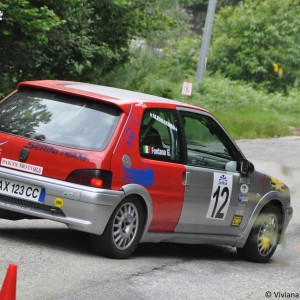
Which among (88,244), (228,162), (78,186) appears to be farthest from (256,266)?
(78,186)

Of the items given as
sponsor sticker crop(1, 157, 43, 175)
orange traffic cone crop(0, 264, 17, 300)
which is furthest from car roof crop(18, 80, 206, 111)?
orange traffic cone crop(0, 264, 17, 300)

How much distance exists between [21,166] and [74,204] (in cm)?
66

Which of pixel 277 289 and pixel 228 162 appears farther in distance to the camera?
pixel 228 162

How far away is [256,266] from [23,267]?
305 cm

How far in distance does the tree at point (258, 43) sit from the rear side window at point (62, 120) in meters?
30.4

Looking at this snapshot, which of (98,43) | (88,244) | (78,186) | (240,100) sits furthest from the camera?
(240,100)

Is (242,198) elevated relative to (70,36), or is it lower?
lower

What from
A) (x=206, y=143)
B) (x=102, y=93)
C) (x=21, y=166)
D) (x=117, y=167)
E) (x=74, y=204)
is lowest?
(x=74, y=204)

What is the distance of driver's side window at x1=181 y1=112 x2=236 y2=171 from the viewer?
8977mm

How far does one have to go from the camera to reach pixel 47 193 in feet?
26.2

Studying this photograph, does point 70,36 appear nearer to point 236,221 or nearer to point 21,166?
point 236,221

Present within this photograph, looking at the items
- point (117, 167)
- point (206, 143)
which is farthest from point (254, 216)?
point (117, 167)

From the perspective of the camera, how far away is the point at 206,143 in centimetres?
923

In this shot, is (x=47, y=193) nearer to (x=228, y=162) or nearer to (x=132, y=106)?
(x=132, y=106)
